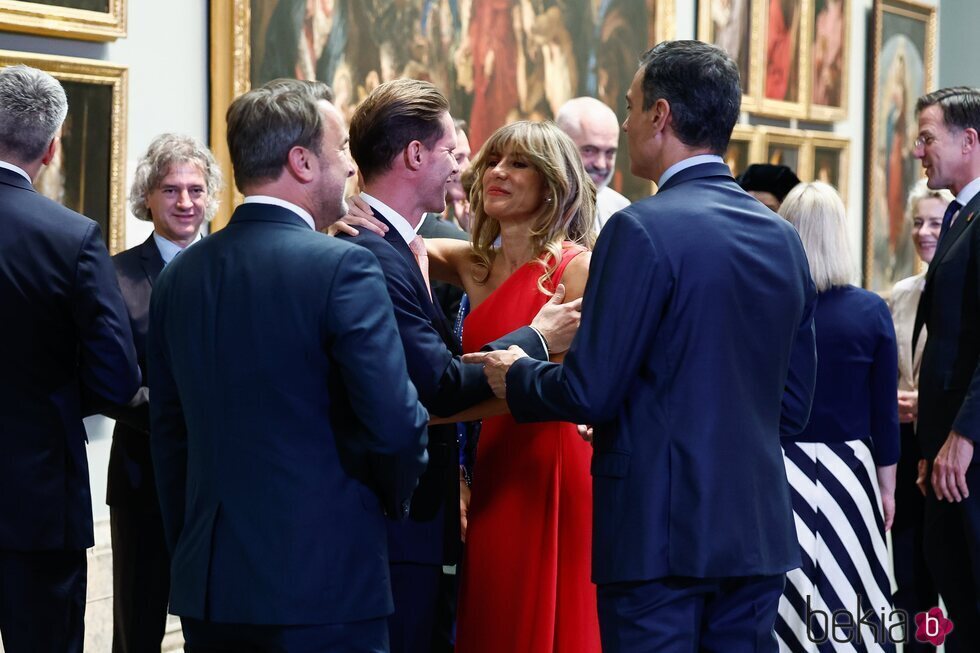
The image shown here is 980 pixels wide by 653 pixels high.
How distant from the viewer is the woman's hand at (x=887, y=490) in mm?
5823

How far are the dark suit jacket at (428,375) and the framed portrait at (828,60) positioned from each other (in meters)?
7.57

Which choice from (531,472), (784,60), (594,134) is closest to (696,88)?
(531,472)

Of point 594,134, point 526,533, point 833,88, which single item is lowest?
point 526,533

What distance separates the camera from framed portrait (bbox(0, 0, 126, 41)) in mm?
5105

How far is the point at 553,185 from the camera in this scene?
419cm

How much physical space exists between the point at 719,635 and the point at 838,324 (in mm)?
2409

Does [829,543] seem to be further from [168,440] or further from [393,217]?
[168,440]

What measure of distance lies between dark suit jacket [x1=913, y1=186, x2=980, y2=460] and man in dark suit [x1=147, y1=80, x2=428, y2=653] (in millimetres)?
2775

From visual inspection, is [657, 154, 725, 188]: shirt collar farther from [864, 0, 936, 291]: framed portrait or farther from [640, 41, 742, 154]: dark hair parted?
[864, 0, 936, 291]: framed portrait

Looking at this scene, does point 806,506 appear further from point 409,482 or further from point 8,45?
point 8,45

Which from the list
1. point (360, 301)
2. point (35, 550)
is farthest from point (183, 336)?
point (35, 550)

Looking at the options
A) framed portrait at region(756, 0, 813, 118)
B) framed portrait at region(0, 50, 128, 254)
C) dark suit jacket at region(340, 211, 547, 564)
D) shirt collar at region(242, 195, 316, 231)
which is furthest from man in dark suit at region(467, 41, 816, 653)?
framed portrait at region(756, 0, 813, 118)

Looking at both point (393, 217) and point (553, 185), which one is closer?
point (393, 217)

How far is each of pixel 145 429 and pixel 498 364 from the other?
166 cm
